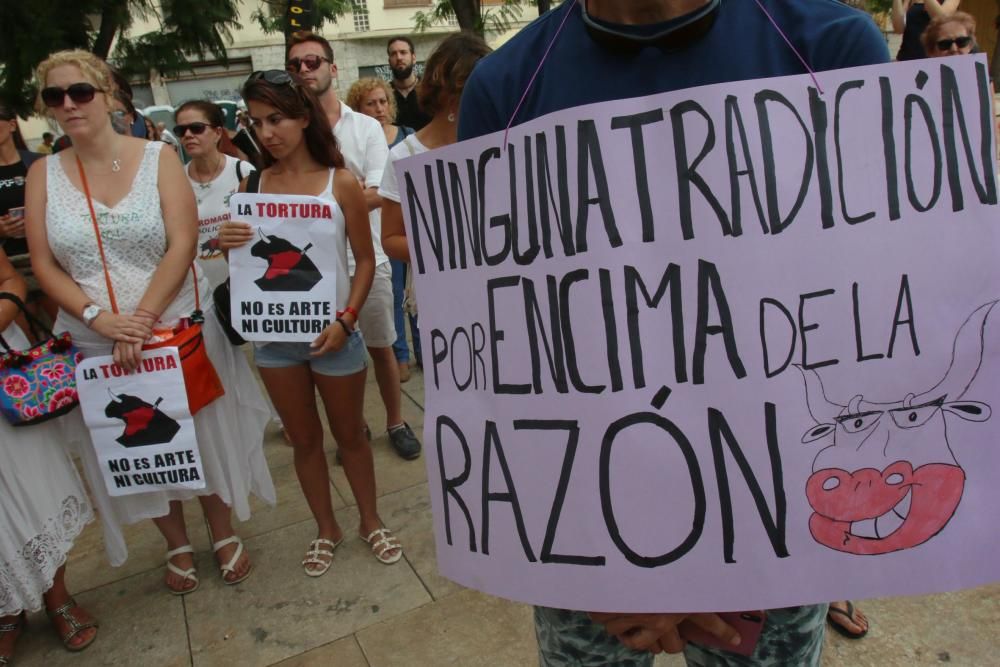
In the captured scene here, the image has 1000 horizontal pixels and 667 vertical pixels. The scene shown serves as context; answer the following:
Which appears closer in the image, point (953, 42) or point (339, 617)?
point (339, 617)

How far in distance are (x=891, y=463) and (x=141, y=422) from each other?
2439mm

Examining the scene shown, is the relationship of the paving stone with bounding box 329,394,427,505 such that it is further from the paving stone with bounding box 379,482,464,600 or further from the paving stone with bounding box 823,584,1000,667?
the paving stone with bounding box 823,584,1000,667

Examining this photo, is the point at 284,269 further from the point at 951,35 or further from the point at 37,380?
the point at 951,35

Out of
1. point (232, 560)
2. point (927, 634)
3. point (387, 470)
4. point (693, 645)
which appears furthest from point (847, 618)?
point (232, 560)

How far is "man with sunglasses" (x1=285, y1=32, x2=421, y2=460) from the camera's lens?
3527 mm

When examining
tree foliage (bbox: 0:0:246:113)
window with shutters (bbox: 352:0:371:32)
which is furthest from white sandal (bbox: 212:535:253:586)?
window with shutters (bbox: 352:0:371:32)

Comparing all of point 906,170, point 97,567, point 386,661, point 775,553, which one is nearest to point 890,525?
point 775,553

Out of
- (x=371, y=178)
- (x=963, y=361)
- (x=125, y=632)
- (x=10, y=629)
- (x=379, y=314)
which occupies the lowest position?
(x=125, y=632)

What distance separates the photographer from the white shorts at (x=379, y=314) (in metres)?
Result: 3.57

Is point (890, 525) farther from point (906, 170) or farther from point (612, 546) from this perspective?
point (906, 170)

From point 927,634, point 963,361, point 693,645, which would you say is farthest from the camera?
point 927,634

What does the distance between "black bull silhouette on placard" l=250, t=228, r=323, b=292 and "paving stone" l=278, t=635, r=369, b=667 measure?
50.2 inches

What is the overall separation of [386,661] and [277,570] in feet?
2.70

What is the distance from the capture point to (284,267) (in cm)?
263
